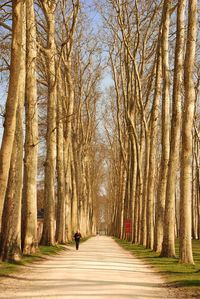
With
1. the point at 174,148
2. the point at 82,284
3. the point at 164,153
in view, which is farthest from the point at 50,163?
the point at 82,284

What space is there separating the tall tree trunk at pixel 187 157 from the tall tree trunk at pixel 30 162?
5.58 meters

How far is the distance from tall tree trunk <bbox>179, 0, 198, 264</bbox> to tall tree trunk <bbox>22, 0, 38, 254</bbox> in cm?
558

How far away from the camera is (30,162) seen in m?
16.7

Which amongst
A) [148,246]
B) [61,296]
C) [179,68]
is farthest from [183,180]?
[148,246]

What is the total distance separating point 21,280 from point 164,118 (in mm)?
11142

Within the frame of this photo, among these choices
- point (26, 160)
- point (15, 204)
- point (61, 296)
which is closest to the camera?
point (61, 296)

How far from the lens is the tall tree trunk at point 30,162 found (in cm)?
1617

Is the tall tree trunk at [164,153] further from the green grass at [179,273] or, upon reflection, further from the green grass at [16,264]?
the green grass at [16,264]

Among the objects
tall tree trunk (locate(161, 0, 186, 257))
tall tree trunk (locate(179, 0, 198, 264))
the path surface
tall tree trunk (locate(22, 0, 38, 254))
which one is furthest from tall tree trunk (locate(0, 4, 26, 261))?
tall tree trunk (locate(161, 0, 186, 257))

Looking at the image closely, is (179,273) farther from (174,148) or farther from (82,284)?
(174,148)

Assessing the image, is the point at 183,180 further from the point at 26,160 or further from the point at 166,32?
the point at 166,32

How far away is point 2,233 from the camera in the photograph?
1357cm

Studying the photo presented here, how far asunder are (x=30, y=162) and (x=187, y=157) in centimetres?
623

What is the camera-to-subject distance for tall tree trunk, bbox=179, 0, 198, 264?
44.8 ft
